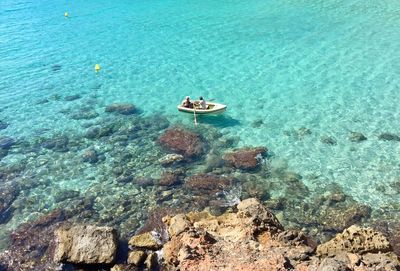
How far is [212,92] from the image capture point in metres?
26.5

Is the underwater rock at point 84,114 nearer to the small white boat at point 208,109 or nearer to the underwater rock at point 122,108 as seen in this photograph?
the underwater rock at point 122,108

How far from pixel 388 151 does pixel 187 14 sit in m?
33.4

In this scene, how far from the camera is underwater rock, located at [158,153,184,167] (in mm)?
19406

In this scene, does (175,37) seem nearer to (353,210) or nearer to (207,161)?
(207,161)

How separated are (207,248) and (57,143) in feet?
45.8

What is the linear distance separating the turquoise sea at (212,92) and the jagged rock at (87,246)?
2.64 m

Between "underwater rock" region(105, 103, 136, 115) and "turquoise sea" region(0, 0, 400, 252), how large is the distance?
61cm

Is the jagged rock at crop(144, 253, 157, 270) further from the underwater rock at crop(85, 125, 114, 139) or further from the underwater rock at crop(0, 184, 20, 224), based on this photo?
the underwater rock at crop(85, 125, 114, 139)

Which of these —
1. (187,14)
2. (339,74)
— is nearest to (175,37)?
(187,14)

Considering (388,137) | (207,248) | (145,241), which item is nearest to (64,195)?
(145,241)

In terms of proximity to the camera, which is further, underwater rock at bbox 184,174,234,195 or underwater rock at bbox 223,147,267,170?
underwater rock at bbox 223,147,267,170

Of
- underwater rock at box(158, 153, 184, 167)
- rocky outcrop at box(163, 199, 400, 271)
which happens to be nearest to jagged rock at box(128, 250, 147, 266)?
rocky outcrop at box(163, 199, 400, 271)

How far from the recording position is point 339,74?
27.1 metres

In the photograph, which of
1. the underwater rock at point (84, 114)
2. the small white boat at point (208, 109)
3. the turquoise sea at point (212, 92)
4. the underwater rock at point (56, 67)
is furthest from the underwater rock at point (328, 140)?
the underwater rock at point (56, 67)
